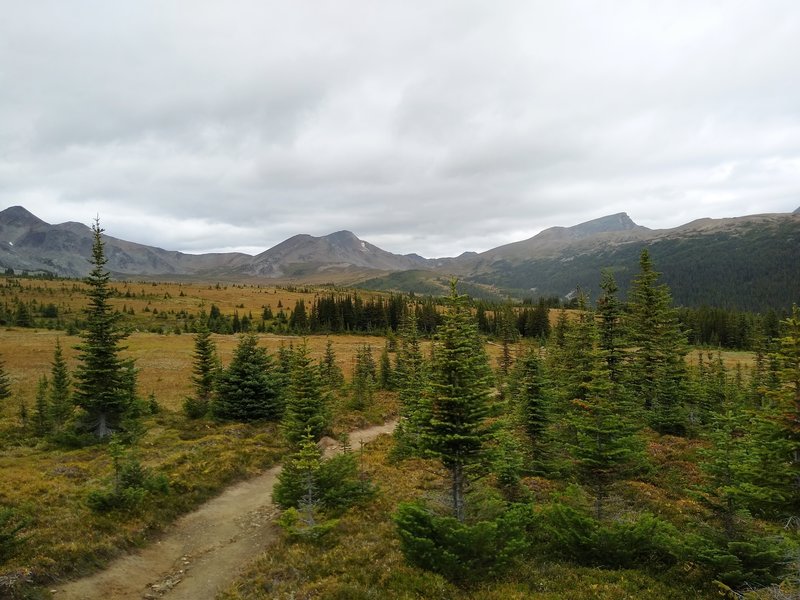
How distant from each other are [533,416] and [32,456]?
28.3 meters

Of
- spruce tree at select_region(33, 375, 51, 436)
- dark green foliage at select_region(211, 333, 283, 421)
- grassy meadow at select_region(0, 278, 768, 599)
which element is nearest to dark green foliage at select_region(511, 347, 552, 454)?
grassy meadow at select_region(0, 278, 768, 599)

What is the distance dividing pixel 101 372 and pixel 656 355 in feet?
129

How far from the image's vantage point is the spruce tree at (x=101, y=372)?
2708 centimetres

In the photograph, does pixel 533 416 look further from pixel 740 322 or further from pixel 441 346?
pixel 740 322

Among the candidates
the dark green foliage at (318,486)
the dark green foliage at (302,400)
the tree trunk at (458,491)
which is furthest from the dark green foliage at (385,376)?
the tree trunk at (458,491)

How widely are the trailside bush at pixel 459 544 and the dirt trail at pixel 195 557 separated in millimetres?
6688

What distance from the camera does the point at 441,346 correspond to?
1436 cm

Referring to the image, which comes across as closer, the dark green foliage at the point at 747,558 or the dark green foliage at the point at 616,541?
the dark green foliage at the point at 747,558

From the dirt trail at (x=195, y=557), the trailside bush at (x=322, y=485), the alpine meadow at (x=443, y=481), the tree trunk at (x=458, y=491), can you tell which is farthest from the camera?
the trailside bush at (x=322, y=485)

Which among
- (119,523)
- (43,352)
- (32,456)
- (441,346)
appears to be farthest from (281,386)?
(43,352)

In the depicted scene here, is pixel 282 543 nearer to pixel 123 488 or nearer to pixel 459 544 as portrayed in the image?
pixel 123 488

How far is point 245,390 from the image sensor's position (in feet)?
111

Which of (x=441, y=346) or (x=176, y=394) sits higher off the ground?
(x=441, y=346)

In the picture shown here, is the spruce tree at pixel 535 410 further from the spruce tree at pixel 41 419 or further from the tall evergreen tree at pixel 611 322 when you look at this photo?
the spruce tree at pixel 41 419
